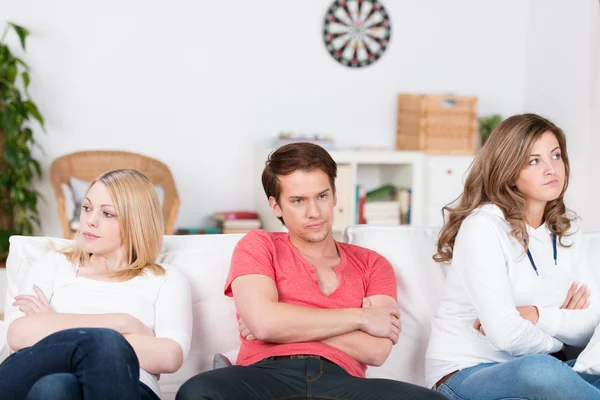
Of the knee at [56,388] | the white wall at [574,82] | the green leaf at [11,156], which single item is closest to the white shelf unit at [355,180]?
the white wall at [574,82]

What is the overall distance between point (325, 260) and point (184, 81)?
10.1 feet

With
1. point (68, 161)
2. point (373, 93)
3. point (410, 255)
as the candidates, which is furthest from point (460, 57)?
point (410, 255)

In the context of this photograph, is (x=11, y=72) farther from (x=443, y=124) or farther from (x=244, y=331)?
(x=244, y=331)

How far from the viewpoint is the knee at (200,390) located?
1685 millimetres

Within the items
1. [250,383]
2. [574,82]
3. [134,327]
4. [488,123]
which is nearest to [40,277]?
[134,327]

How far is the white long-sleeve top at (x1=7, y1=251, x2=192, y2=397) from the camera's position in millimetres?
1951

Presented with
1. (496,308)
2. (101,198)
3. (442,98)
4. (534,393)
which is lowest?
(534,393)

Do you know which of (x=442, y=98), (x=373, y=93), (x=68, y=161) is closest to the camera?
(x=68, y=161)

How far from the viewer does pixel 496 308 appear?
1889 mm

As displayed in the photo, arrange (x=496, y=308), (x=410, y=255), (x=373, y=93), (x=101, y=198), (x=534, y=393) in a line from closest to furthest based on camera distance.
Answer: (x=534, y=393) → (x=496, y=308) → (x=101, y=198) → (x=410, y=255) → (x=373, y=93)

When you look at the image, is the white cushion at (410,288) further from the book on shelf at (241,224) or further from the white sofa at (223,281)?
the book on shelf at (241,224)

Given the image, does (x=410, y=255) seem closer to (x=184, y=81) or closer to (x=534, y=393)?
(x=534, y=393)

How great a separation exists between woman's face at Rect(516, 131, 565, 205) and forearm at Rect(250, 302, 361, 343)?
601 mm

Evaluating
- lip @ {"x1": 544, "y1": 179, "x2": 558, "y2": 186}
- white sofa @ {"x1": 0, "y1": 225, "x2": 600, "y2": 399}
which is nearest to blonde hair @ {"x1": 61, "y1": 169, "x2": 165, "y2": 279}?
white sofa @ {"x1": 0, "y1": 225, "x2": 600, "y2": 399}
